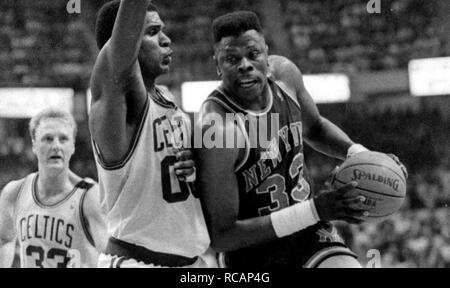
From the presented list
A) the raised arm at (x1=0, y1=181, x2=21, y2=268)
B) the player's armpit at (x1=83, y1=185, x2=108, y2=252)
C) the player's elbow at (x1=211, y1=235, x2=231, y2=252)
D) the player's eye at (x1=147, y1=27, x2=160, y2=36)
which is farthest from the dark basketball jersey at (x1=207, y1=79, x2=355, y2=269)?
the raised arm at (x1=0, y1=181, x2=21, y2=268)

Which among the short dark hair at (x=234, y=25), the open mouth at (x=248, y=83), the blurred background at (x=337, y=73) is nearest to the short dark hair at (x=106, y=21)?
the short dark hair at (x=234, y=25)

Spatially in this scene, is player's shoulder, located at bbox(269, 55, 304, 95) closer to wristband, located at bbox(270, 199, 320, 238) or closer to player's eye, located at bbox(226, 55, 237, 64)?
player's eye, located at bbox(226, 55, 237, 64)

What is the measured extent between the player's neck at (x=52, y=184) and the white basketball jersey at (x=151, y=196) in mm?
694

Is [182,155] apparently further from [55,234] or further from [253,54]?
[55,234]

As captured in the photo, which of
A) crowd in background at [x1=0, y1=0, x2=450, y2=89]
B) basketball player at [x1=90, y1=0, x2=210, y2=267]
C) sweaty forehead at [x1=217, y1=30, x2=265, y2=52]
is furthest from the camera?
crowd in background at [x1=0, y1=0, x2=450, y2=89]

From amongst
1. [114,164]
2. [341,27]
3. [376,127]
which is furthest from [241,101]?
[341,27]

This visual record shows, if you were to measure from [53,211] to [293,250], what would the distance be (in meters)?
1.04

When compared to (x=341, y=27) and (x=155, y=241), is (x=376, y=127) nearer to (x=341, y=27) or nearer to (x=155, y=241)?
(x=341, y=27)

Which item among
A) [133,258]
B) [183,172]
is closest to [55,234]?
[133,258]

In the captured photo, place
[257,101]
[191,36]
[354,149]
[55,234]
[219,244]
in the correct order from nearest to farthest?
1. [219,244]
2. [257,101]
3. [354,149]
4. [55,234]
5. [191,36]

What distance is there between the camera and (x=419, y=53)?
4941 millimetres

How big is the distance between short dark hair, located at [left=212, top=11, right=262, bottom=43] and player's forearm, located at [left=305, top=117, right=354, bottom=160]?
525mm

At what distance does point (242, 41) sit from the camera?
227 centimetres

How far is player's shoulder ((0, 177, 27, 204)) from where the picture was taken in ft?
9.08
